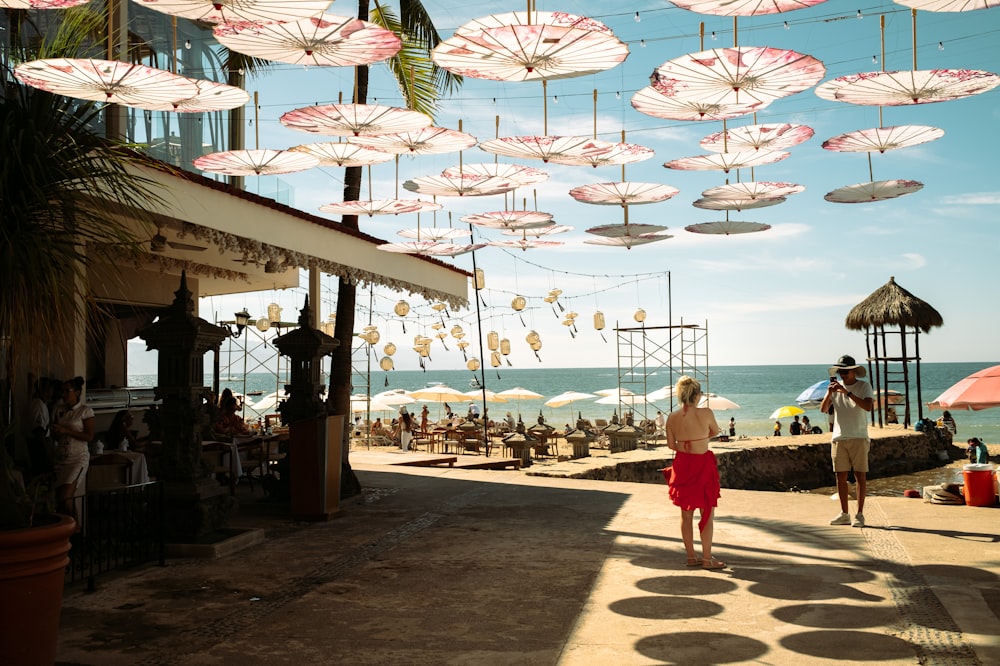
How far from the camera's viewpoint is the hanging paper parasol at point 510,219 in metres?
12.6

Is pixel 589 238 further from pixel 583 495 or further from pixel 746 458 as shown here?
pixel 746 458

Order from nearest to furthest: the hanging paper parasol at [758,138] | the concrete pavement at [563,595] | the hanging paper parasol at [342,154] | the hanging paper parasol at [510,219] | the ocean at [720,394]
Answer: the concrete pavement at [563,595]
the hanging paper parasol at [758,138]
the hanging paper parasol at [342,154]
the hanging paper parasol at [510,219]
the ocean at [720,394]

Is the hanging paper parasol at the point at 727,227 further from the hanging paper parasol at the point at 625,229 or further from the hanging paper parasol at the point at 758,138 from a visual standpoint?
the hanging paper parasol at the point at 758,138

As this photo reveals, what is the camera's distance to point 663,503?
10.5 metres

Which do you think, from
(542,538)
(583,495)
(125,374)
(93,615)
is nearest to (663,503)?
(583,495)

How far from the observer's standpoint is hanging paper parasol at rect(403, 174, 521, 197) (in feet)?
36.6

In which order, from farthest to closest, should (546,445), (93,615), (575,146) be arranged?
(546,445) → (575,146) → (93,615)

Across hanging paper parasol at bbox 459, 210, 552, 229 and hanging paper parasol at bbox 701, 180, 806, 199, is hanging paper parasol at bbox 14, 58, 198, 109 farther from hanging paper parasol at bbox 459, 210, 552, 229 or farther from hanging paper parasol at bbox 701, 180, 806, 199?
hanging paper parasol at bbox 701, 180, 806, 199

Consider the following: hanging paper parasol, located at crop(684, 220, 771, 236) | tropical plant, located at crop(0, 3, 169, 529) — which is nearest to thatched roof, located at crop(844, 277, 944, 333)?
hanging paper parasol, located at crop(684, 220, 771, 236)

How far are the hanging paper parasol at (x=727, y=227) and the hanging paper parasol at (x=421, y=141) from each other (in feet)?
16.2

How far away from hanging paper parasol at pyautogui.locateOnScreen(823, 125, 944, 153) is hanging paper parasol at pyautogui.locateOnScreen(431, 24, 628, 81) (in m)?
3.97

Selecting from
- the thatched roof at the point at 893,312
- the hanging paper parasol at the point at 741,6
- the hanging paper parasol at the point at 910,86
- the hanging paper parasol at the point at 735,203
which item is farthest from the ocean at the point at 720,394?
the hanging paper parasol at the point at 741,6

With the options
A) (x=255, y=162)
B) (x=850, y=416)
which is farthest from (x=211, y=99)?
(x=850, y=416)

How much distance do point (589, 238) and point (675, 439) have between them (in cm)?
836
